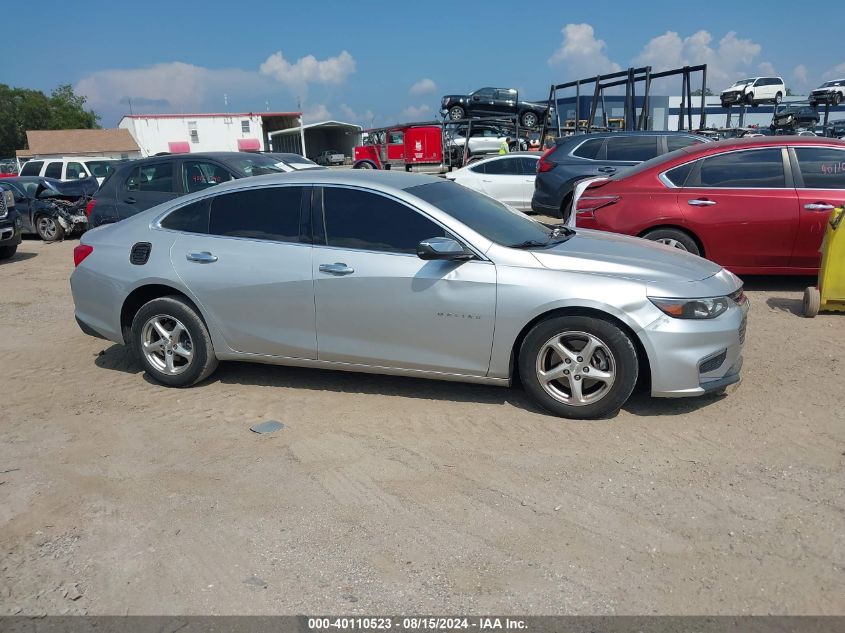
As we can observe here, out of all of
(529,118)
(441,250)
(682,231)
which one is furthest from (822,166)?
(529,118)

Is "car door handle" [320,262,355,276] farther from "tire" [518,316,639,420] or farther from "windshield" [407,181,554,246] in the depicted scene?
"tire" [518,316,639,420]

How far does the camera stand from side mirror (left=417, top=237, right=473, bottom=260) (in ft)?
14.3

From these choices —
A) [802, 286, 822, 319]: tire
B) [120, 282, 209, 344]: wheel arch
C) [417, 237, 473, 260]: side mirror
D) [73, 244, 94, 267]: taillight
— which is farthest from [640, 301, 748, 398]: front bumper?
[73, 244, 94, 267]: taillight

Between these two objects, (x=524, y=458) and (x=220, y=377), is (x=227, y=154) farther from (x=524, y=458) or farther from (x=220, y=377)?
(x=524, y=458)

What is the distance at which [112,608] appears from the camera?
2.83 metres

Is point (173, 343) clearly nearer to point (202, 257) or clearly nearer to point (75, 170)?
point (202, 257)

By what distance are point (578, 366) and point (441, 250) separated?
3.68 ft

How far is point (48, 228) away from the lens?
15.2 meters

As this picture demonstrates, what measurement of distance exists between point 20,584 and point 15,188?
1483cm

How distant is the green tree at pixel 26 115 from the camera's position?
83625mm

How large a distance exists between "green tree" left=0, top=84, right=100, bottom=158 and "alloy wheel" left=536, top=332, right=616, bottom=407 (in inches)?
3761

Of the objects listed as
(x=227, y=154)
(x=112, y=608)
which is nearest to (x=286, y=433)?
(x=112, y=608)

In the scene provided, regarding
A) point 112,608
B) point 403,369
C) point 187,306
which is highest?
point 187,306

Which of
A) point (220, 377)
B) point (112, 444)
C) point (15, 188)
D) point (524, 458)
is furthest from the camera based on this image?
point (15, 188)
